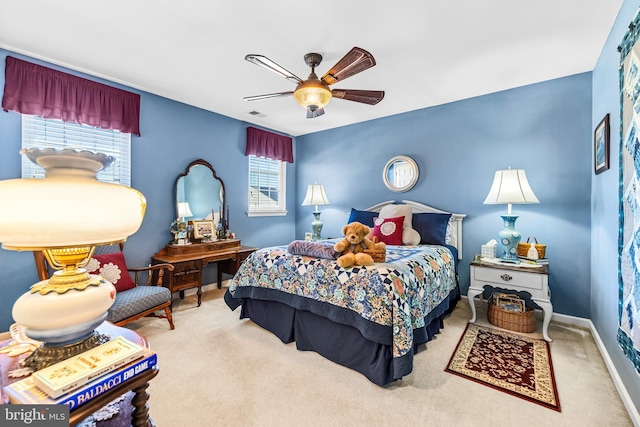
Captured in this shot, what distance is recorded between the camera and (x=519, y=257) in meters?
2.96

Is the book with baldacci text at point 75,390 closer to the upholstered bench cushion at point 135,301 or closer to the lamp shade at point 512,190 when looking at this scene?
the upholstered bench cushion at point 135,301

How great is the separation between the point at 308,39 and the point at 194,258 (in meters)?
2.69

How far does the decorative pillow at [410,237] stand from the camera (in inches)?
127

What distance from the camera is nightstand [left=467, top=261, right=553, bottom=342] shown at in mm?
2486

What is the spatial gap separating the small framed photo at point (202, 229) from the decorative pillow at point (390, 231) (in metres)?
2.29

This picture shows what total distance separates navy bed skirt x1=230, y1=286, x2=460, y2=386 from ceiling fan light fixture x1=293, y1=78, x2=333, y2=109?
182cm

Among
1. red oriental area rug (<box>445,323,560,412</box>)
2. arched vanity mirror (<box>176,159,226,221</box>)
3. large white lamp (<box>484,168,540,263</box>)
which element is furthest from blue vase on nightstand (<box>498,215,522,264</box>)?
arched vanity mirror (<box>176,159,226,221</box>)

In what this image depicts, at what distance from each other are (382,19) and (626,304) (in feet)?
7.83

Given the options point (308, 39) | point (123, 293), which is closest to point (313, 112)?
point (308, 39)

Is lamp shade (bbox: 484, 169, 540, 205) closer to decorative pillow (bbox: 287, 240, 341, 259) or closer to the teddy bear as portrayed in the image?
the teddy bear

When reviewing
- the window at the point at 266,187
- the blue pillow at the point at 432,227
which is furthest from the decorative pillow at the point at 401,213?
the window at the point at 266,187

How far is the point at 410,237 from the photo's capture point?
3.26 metres

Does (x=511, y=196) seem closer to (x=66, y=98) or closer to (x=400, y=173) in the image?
(x=400, y=173)

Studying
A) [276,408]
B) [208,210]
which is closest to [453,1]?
[276,408]
